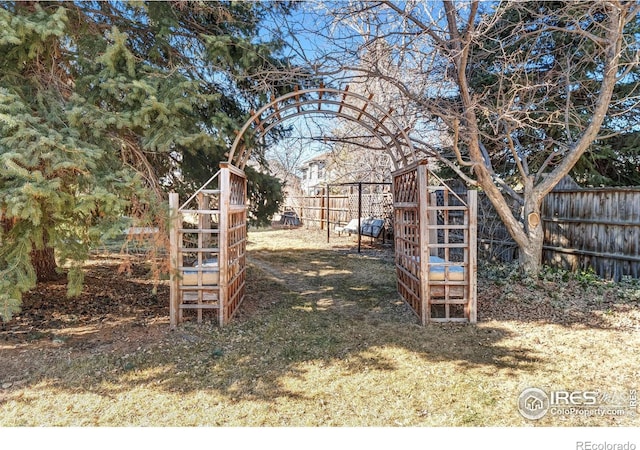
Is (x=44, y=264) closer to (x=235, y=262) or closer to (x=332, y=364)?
(x=235, y=262)

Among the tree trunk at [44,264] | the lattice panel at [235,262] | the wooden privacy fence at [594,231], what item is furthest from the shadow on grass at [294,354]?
the tree trunk at [44,264]

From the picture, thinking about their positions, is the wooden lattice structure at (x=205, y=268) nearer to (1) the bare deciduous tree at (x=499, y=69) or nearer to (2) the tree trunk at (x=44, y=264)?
(1) the bare deciduous tree at (x=499, y=69)

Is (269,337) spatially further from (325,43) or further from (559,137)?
(559,137)

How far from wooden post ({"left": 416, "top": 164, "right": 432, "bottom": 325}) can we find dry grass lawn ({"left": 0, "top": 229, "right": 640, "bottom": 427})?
0.73ft

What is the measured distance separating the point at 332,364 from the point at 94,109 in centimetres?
305

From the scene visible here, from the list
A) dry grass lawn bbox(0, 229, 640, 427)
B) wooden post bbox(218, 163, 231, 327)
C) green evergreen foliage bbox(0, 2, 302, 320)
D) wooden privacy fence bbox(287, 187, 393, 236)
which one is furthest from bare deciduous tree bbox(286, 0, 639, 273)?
wooden privacy fence bbox(287, 187, 393, 236)

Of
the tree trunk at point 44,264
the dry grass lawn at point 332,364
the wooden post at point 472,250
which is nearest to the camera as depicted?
the dry grass lawn at point 332,364

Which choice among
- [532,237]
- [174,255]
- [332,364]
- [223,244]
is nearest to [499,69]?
[532,237]

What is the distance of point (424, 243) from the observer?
4223 millimetres

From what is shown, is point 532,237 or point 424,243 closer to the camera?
point 424,243

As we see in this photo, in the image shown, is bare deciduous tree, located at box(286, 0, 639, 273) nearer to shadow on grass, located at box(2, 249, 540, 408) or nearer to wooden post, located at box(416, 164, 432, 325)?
wooden post, located at box(416, 164, 432, 325)

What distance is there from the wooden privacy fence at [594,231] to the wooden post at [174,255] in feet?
18.7

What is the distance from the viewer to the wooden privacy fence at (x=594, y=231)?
17.3ft

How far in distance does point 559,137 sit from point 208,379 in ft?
22.1
